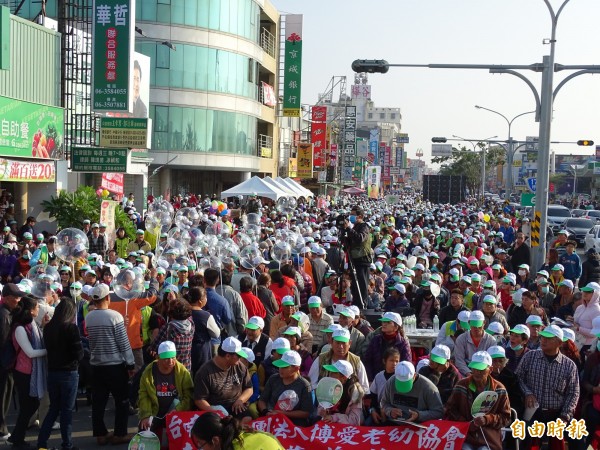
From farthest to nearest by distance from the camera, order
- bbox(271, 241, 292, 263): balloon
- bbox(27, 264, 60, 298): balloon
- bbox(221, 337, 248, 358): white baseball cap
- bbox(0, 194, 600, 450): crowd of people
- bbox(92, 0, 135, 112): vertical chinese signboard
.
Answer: bbox(92, 0, 135, 112): vertical chinese signboard, bbox(271, 241, 292, 263): balloon, bbox(27, 264, 60, 298): balloon, bbox(221, 337, 248, 358): white baseball cap, bbox(0, 194, 600, 450): crowd of people

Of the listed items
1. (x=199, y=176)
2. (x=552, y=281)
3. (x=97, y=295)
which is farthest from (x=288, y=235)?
(x=199, y=176)

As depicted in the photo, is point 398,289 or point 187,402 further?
point 398,289

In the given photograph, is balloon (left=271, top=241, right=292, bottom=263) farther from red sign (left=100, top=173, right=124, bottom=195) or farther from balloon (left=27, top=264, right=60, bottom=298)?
red sign (left=100, top=173, right=124, bottom=195)

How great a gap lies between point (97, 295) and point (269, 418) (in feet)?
7.91

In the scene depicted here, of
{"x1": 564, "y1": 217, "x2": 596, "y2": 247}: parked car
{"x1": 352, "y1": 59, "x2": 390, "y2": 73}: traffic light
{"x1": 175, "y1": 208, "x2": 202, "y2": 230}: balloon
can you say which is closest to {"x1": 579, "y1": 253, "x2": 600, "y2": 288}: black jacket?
{"x1": 352, "y1": 59, "x2": 390, "y2": 73}: traffic light

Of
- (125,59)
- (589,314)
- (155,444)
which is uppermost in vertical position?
(125,59)

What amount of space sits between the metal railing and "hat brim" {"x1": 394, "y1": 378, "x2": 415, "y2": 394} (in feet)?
153

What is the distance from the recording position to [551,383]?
7.46m

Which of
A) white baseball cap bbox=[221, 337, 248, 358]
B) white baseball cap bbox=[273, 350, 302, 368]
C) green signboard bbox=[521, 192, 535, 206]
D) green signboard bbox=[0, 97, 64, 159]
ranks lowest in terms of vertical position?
white baseball cap bbox=[273, 350, 302, 368]

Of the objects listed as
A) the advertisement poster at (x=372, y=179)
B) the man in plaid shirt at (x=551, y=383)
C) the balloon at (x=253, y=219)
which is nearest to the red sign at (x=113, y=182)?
the balloon at (x=253, y=219)

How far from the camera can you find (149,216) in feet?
60.2

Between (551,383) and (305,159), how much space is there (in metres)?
48.9

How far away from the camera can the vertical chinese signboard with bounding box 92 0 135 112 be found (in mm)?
25578

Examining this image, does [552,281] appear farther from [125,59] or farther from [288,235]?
[125,59]
